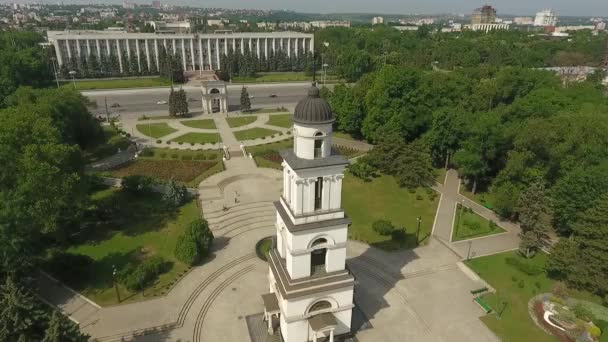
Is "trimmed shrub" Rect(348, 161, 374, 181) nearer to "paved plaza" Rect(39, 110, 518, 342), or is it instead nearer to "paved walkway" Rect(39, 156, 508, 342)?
"paved plaza" Rect(39, 110, 518, 342)

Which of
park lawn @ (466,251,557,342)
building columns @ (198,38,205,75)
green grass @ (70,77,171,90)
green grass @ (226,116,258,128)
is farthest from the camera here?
building columns @ (198,38,205,75)

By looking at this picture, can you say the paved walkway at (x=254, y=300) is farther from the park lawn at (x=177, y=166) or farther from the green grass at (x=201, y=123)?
the green grass at (x=201, y=123)

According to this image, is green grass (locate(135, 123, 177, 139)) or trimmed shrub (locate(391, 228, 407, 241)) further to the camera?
green grass (locate(135, 123, 177, 139))

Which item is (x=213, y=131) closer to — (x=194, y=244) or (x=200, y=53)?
(x=194, y=244)

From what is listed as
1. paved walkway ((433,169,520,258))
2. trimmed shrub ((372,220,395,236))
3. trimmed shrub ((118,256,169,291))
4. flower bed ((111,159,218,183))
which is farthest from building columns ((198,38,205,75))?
trimmed shrub ((118,256,169,291))

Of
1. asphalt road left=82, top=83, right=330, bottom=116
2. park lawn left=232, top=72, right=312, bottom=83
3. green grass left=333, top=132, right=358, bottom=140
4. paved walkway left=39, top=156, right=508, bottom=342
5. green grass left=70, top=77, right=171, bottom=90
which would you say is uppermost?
park lawn left=232, top=72, right=312, bottom=83

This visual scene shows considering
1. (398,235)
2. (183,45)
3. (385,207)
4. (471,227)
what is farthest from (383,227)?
(183,45)
